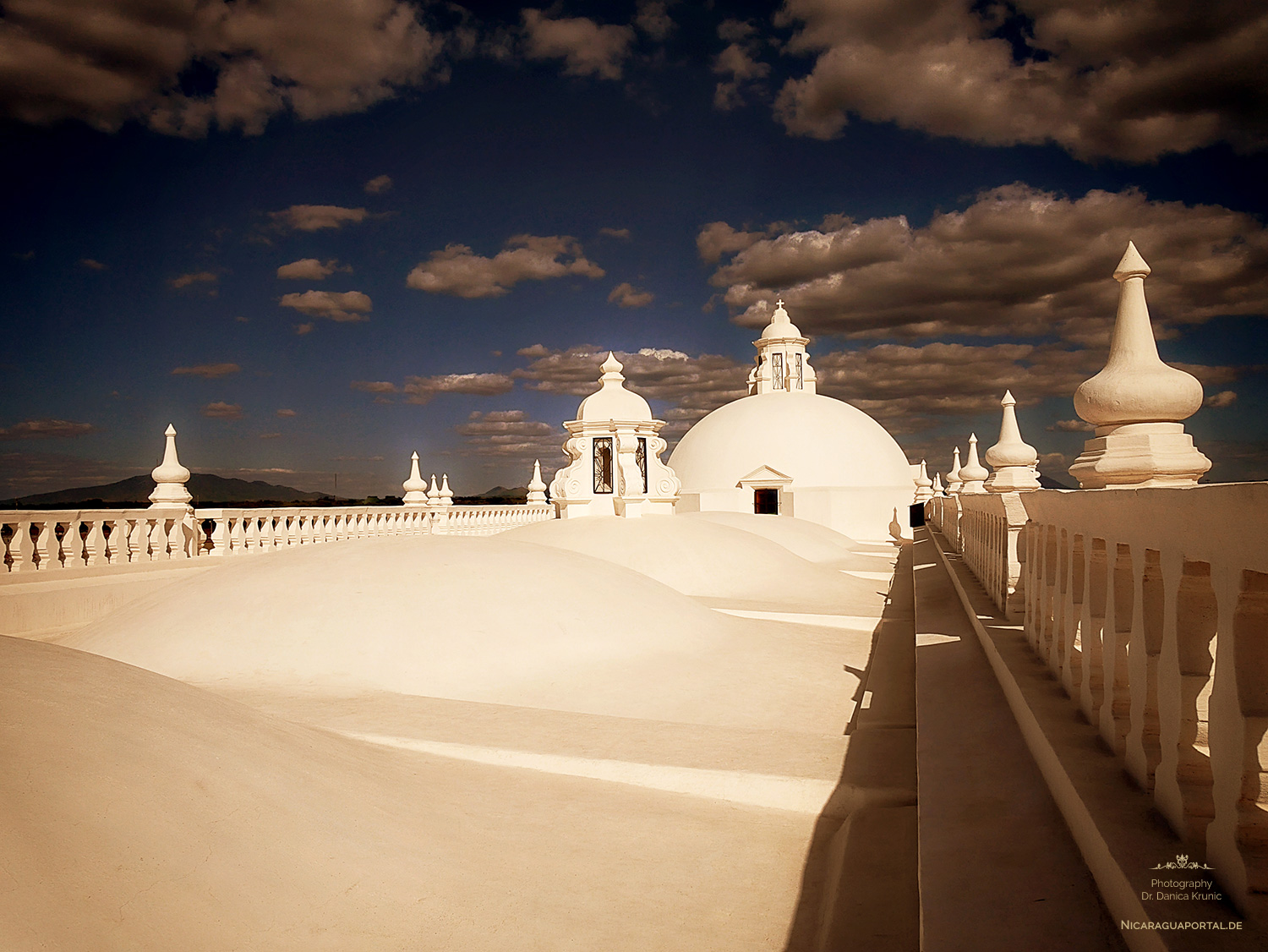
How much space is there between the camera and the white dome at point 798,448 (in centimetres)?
3625

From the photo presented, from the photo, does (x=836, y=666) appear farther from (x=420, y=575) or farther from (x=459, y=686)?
(x=420, y=575)

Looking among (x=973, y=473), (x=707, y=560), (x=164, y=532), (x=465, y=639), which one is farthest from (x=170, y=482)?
(x=973, y=473)

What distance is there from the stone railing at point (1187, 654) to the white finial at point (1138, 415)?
175 centimetres

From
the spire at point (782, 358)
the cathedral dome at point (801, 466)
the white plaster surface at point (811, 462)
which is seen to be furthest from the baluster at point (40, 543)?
the spire at point (782, 358)

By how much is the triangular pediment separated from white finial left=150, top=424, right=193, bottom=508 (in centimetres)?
2750

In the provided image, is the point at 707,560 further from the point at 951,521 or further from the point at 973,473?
the point at 973,473

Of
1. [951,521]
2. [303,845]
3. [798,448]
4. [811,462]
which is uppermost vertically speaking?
[798,448]

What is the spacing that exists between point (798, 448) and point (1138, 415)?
33.0m

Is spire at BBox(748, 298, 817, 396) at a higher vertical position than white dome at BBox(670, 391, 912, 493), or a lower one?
higher

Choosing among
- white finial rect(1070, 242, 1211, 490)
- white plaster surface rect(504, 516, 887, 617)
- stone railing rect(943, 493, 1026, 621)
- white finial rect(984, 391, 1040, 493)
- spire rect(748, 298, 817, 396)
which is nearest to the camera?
white finial rect(1070, 242, 1211, 490)

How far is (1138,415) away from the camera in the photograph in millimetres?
4047

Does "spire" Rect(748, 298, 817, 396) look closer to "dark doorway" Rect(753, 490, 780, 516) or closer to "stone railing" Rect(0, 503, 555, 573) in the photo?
"dark doorway" Rect(753, 490, 780, 516)

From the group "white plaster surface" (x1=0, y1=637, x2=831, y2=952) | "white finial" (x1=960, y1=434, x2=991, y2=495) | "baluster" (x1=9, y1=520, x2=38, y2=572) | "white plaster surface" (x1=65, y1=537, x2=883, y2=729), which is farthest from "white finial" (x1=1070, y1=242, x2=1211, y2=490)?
"white finial" (x1=960, y1=434, x2=991, y2=495)

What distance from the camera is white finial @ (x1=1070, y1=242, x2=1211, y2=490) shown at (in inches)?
154
